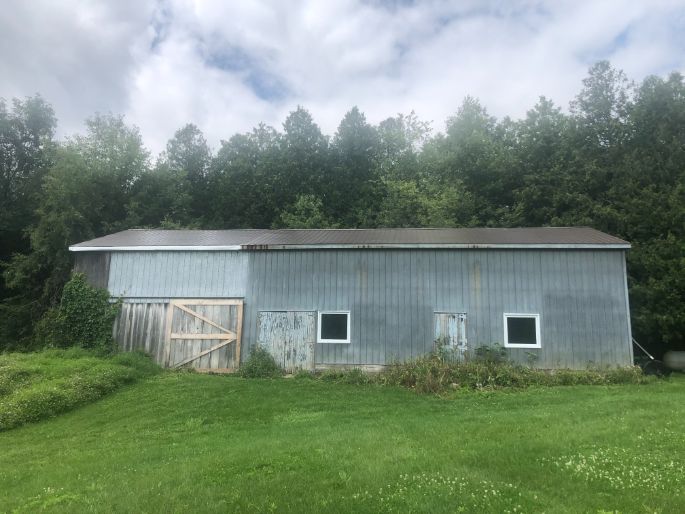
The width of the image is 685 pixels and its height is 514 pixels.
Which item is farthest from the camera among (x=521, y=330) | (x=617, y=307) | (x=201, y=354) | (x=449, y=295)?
(x=201, y=354)

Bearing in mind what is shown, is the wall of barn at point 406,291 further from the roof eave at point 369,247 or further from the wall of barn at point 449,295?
the roof eave at point 369,247

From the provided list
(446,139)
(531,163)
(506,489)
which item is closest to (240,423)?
(506,489)

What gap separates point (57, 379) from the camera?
1326cm

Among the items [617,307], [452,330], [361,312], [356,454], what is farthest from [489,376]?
[356,454]

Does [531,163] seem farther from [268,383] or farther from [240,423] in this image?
[240,423]

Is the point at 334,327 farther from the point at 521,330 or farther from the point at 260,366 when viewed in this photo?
the point at 521,330

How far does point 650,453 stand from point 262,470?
5.54 meters

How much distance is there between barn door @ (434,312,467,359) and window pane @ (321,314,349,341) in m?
3.07

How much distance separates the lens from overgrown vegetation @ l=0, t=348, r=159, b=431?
11.6 m

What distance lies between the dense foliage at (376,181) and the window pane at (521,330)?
5.93 metres

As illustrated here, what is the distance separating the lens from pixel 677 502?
17.2 feet

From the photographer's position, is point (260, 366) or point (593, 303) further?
point (260, 366)

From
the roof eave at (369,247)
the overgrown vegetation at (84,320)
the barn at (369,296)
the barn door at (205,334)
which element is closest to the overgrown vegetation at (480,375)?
the barn at (369,296)

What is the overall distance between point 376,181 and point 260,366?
79.6 ft
